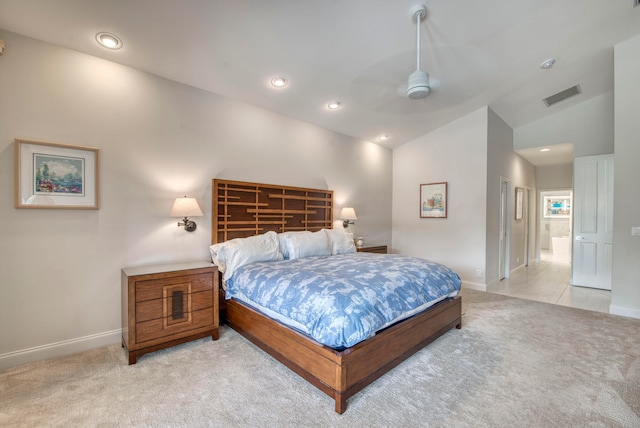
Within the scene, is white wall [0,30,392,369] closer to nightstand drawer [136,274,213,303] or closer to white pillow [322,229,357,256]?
nightstand drawer [136,274,213,303]

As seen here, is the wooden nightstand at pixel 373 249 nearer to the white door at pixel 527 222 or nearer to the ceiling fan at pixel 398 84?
the ceiling fan at pixel 398 84

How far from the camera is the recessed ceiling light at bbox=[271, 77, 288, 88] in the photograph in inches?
130

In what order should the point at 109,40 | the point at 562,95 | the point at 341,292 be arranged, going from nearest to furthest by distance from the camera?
1. the point at 341,292
2. the point at 109,40
3. the point at 562,95

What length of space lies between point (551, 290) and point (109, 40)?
687cm

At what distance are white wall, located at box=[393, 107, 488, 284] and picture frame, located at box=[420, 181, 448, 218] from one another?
9cm

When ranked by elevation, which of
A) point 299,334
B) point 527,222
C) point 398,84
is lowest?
point 299,334

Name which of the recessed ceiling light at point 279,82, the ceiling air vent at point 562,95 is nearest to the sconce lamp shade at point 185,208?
the recessed ceiling light at point 279,82

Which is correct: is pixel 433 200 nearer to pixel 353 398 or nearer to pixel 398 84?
pixel 398 84

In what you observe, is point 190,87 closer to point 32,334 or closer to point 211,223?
point 211,223

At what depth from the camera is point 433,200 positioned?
5469 millimetres

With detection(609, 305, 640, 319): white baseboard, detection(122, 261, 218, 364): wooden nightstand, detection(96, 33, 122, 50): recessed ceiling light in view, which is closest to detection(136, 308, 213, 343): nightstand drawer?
detection(122, 261, 218, 364): wooden nightstand

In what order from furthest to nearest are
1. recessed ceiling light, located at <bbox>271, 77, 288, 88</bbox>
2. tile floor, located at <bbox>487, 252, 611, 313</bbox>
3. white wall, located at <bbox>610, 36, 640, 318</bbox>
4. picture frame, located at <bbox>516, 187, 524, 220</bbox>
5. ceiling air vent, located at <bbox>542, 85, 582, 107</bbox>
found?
picture frame, located at <bbox>516, 187, 524, 220</bbox>
ceiling air vent, located at <bbox>542, 85, 582, 107</bbox>
tile floor, located at <bbox>487, 252, 611, 313</bbox>
white wall, located at <bbox>610, 36, 640, 318</bbox>
recessed ceiling light, located at <bbox>271, 77, 288, 88</bbox>

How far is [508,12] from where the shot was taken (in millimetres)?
2707

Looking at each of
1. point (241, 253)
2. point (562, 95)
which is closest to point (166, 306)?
point (241, 253)
